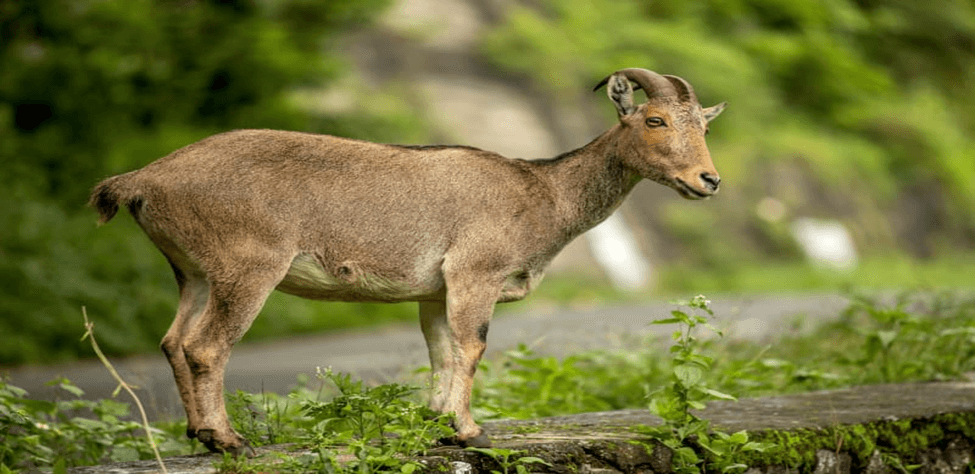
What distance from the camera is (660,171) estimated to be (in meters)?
5.09

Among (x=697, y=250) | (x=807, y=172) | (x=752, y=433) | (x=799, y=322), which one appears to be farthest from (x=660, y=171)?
(x=807, y=172)

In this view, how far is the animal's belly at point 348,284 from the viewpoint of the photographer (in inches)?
190

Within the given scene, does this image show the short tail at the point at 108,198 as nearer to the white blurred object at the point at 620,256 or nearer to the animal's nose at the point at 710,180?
the animal's nose at the point at 710,180

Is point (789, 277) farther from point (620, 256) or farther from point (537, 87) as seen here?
point (537, 87)

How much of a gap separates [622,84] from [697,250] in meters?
19.8

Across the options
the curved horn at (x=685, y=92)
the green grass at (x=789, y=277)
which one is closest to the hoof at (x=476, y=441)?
the curved horn at (x=685, y=92)

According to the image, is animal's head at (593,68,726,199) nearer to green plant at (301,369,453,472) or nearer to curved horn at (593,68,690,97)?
curved horn at (593,68,690,97)

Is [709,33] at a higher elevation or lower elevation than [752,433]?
higher

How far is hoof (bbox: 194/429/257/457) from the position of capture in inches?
A: 183

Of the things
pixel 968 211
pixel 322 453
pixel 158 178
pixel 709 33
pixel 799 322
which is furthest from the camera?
pixel 968 211

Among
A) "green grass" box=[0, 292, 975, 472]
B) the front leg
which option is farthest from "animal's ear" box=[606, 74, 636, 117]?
"green grass" box=[0, 292, 975, 472]

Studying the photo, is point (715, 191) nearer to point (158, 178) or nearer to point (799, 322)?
point (158, 178)

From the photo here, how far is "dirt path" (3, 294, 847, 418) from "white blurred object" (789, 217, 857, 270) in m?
8.20

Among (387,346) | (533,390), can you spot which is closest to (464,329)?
(533,390)
